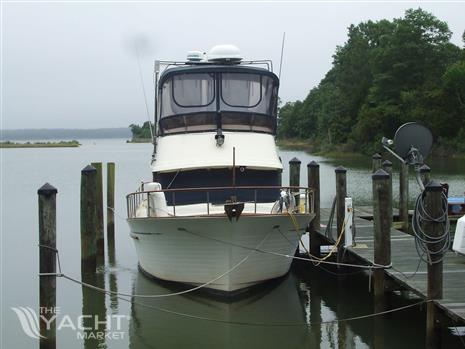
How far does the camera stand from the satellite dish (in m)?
12.1

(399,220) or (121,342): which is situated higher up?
(399,220)

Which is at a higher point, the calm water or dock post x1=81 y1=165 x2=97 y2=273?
dock post x1=81 y1=165 x2=97 y2=273

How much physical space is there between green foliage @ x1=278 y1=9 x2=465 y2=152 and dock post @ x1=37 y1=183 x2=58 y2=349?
53.7m

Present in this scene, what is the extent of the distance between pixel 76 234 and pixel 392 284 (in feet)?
46.2

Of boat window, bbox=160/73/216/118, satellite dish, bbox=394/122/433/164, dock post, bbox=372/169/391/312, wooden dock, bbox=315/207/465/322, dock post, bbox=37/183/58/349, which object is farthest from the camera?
boat window, bbox=160/73/216/118

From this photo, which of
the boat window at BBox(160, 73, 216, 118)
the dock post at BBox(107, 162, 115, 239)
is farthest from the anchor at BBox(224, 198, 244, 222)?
the dock post at BBox(107, 162, 115, 239)

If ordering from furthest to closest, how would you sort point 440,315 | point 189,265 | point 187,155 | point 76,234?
point 76,234
point 187,155
point 189,265
point 440,315

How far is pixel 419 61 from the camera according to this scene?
221 ft

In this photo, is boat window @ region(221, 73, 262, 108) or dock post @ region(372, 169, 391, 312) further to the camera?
boat window @ region(221, 73, 262, 108)

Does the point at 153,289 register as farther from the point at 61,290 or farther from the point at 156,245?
the point at 61,290

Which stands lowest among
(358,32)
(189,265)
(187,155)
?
(189,265)


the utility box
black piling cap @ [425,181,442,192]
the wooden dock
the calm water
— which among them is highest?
black piling cap @ [425,181,442,192]

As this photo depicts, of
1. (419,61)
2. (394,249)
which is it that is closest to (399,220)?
(394,249)

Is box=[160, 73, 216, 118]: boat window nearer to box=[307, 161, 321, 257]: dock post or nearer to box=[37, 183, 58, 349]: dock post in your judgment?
box=[307, 161, 321, 257]: dock post
